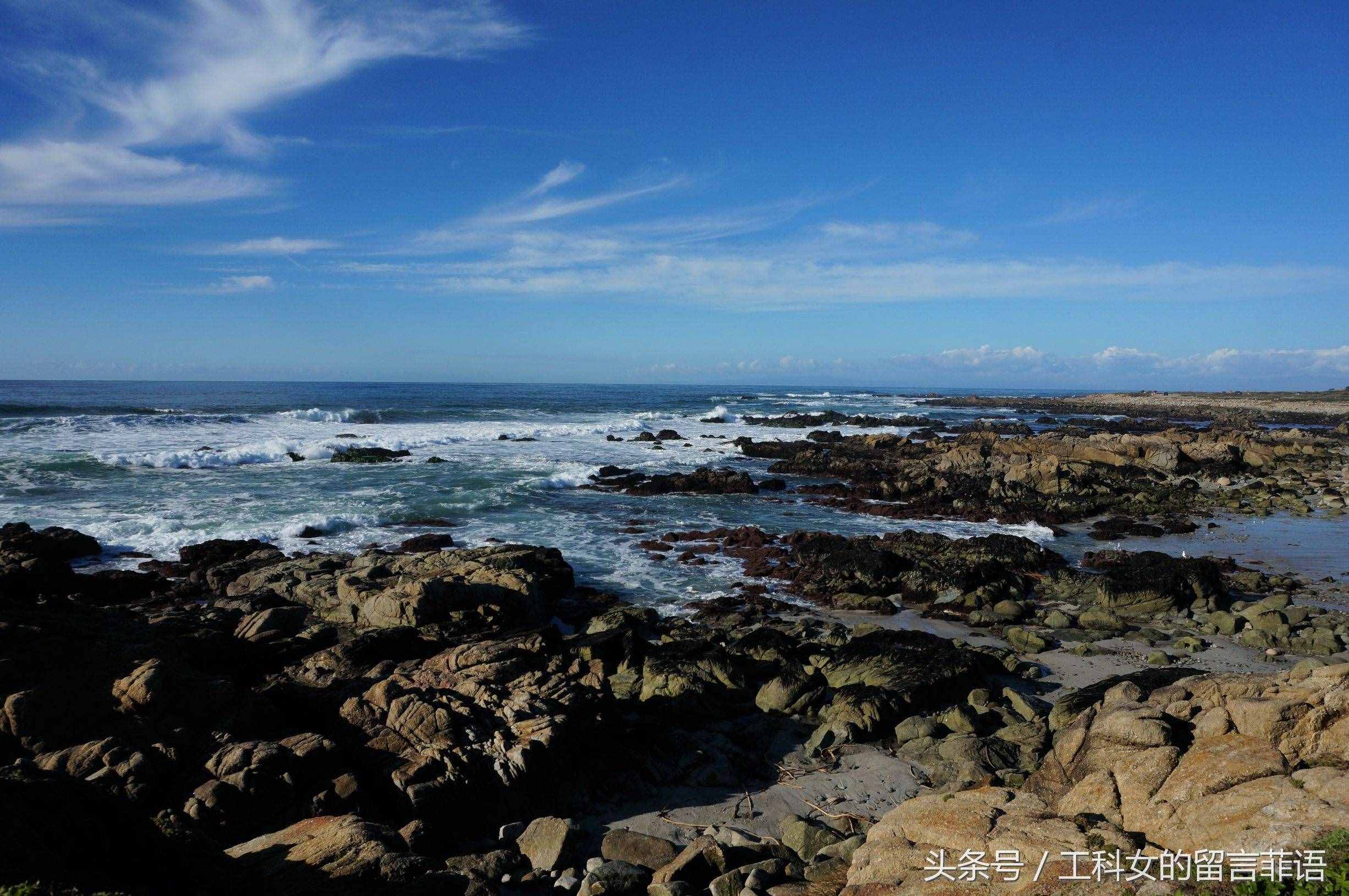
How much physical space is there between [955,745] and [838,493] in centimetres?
1953

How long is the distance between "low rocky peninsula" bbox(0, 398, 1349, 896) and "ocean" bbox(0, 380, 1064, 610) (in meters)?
2.23

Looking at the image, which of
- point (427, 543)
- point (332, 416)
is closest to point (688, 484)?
point (427, 543)

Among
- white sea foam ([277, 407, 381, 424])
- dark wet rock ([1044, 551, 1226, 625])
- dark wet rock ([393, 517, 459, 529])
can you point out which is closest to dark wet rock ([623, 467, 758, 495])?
dark wet rock ([393, 517, 459, 529])

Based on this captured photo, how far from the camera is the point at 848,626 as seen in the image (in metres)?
13.6

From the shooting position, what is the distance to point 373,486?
2611 centimetres

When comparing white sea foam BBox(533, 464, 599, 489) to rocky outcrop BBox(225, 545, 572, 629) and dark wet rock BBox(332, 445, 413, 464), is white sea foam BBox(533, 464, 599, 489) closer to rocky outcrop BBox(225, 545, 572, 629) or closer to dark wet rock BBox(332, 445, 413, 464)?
dark wet rock BBox(332, 445, 413, 464)

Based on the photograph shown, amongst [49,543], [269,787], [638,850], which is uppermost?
[49,543]

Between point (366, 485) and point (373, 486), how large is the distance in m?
0.54

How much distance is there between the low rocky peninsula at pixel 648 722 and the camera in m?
5.05

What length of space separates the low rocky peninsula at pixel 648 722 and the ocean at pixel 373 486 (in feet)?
7.31

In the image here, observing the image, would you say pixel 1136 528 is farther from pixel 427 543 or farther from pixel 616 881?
pixel 616 881

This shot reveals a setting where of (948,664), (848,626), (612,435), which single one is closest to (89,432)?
(612,435)

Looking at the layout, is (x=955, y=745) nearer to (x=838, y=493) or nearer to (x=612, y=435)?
(x=838, y=493)

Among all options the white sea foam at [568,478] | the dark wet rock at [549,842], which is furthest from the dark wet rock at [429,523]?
the dark wet rock at [549,842]
